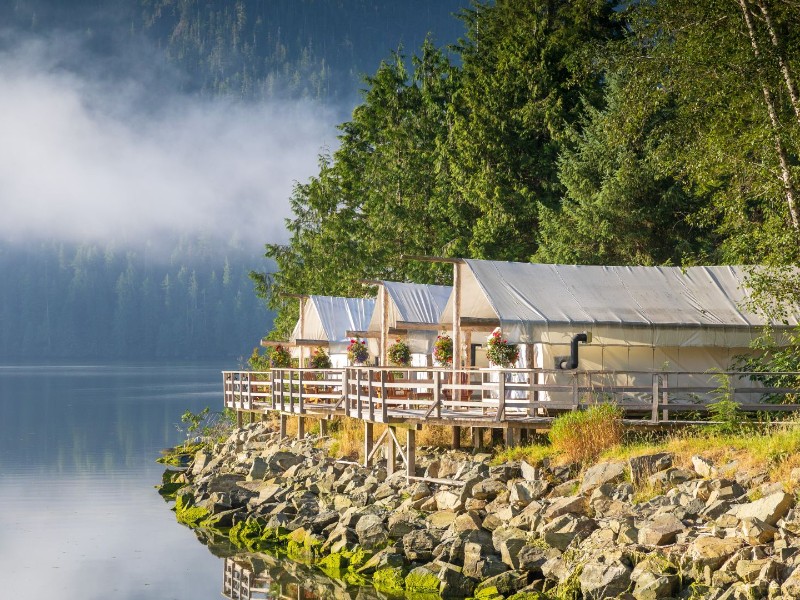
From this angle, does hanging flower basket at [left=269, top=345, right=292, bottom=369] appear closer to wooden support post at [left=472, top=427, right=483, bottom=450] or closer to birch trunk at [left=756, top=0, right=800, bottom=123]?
wooden support post at [left=472, top=427, right=483, bottom=450]

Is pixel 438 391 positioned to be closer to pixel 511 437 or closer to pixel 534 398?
pixel 511 437

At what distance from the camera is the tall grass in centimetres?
2086

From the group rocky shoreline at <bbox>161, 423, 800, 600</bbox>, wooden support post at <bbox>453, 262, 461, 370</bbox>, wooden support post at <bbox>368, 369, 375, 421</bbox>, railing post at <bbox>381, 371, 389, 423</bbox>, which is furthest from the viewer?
wooden support post at <bbox>453, 262, 461, 370</bbox>

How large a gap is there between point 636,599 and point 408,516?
267 inches

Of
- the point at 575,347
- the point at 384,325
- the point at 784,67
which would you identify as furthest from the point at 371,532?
the point at 384,325

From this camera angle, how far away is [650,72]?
23609 millimetres

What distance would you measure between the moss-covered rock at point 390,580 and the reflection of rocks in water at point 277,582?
6.2 inches

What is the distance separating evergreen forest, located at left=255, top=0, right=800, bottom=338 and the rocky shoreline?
5.86 metres

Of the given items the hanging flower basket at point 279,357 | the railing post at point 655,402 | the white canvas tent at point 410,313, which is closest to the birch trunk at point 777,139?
the railing post at point 655,402

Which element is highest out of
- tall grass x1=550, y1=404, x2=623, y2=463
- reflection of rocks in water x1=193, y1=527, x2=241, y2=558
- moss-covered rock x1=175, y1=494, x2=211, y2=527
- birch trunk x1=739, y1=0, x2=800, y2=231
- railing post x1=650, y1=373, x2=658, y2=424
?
birch trunk x1=739, y1=0, x2=800, y2=231

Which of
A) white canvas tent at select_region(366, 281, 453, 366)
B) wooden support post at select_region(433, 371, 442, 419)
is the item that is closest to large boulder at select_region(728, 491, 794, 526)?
wooden support post at select_region(433, 371, 442, 419)

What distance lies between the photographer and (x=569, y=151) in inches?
1674

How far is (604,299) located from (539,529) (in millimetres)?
10319

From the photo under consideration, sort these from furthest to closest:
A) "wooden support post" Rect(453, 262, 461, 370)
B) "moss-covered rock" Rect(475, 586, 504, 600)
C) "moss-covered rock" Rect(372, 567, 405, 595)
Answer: "wooden support post" Rect(453, 262, 461, 370) < "moss-covered rock" Rect(372, 567, 405, 595) < "moss-covered rock" Rect(475, 586, 504, 600)
